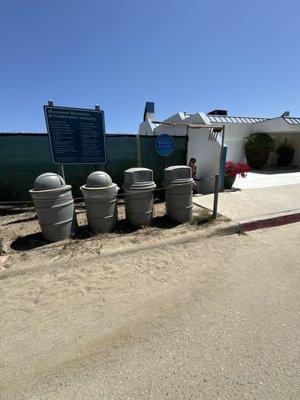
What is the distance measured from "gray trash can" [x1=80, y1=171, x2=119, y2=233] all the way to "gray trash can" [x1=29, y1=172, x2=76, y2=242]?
37 centimetres

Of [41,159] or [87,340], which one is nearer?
[87,340]

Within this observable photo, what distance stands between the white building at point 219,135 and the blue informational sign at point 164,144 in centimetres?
121

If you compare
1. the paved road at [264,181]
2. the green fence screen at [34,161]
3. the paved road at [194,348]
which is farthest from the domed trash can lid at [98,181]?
the paved road at [264,181]

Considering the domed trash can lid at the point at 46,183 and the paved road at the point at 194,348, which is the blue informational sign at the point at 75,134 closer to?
the domed trash can lid at the point at 46,183

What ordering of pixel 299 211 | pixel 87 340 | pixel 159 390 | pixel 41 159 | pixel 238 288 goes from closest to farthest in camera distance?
1. pixel 159 390
2. pixel 87 340
3. pixel 238 288
4. pixel 299 211
5. pixel 41 159

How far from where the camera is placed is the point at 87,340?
8.16ft

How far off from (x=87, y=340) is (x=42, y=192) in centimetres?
270

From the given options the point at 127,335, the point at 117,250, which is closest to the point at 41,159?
the point at 117,250

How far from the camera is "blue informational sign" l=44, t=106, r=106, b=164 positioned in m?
5.46

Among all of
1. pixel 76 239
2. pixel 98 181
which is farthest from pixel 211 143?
pixel 76 239

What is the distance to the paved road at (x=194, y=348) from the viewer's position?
6.49ft

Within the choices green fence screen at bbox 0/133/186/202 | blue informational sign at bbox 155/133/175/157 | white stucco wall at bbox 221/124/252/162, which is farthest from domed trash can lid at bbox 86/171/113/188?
white stucco wall at bbox 221/124/252/162

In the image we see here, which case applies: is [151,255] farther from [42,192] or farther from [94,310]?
[42,192]

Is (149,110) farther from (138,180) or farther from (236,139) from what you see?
(138,180)
